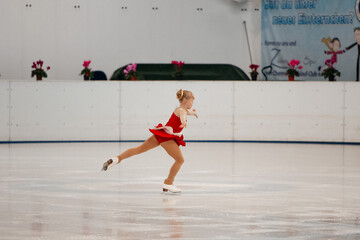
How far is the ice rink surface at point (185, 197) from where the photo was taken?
5.29 m

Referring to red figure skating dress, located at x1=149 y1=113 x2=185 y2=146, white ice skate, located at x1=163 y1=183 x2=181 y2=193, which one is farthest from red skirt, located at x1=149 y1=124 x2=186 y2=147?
white ice skate, located at x1=163 y1=183 x2=181 y2=193

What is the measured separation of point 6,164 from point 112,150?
9.95 feet

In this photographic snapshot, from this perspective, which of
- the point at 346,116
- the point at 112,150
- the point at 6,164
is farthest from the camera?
the point at 346,116

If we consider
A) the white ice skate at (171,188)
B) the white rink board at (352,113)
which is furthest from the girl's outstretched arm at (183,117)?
the white rink board at (352,113)

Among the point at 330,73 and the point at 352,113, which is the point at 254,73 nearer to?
the point at 330,73

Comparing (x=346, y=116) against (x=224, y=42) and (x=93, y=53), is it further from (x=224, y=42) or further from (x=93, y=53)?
(x=93, y=53)

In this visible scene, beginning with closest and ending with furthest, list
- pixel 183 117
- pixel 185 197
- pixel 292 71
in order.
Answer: pixel 185 197, pixel 183 117, pixel 292 71

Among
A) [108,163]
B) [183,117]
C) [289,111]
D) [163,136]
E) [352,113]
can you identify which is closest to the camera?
[183,117]

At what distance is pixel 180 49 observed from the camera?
17.0m

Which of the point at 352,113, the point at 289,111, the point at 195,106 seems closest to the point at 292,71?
the point at 289,111

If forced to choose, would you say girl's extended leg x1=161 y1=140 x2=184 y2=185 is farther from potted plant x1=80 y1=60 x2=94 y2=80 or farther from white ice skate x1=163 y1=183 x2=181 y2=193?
potted plant x1=80 y1=60 x2=94 y2=80

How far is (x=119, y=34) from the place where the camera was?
1695 cm

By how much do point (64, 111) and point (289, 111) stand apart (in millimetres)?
4874

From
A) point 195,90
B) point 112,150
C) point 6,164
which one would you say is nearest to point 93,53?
point 195,90
